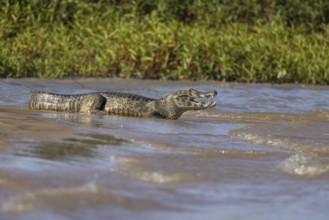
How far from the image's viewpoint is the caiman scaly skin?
9206 mm

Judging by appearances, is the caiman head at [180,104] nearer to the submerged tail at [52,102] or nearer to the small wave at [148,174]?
the submerged tail at [52,102]

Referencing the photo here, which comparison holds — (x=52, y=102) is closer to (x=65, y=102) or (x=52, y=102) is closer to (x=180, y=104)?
(x=65, y=102)

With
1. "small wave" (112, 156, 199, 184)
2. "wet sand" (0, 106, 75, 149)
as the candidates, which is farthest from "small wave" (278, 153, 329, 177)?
"wet sand" (0, 106, 75, 149)

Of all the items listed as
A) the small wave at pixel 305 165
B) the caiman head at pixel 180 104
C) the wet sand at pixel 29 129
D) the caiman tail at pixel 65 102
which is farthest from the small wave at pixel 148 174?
the caiman tail at pixel 65 102

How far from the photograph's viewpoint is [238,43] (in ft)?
47.5

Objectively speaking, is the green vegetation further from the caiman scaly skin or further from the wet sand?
the wet sand

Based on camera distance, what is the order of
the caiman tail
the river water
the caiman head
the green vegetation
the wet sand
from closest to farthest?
the river water → the wet sand → the caiman head → the caiman tail → the green vegetation

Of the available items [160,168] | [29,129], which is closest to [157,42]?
[29,129]

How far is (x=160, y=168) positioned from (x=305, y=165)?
95cm

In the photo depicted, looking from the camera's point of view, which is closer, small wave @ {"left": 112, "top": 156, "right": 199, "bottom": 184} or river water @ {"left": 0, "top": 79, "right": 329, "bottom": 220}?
river water @ {"left": 0, "top": 79, "right": 329, "bottom": 220}

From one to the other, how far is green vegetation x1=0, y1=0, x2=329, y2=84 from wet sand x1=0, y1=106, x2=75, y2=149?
18.4 feet

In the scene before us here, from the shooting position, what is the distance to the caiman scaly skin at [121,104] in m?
9.21

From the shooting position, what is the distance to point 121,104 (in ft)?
30.4

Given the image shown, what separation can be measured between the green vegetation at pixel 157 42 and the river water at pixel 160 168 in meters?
4.82
